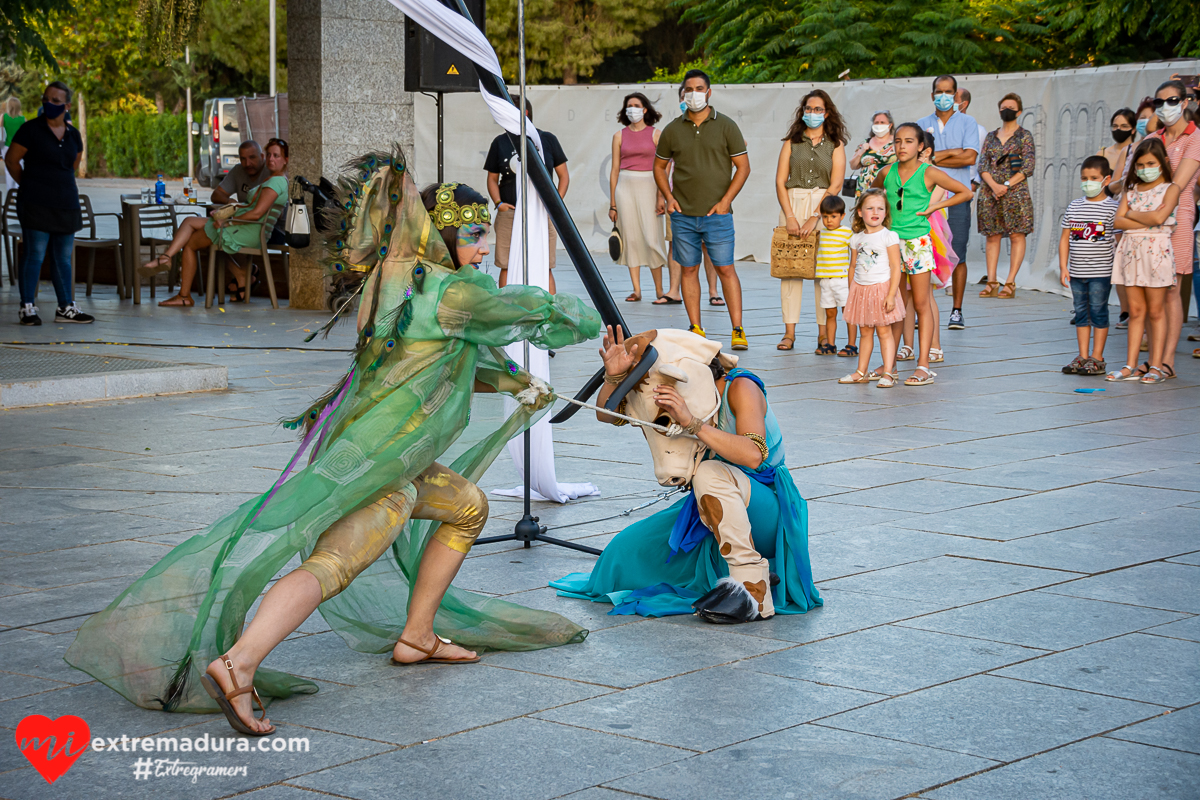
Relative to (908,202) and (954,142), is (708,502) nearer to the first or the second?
(908,202)

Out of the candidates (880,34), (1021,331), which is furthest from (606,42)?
(1021,331)

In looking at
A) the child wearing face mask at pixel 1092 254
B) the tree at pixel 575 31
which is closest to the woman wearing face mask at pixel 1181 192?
the child wearing face mask at pixel 1092 254

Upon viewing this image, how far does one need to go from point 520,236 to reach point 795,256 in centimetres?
557

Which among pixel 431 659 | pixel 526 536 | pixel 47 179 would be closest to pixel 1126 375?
pixel 526 536

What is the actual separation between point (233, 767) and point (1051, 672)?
229 centimetres

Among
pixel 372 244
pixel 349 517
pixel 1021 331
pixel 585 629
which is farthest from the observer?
pixel 1021 331

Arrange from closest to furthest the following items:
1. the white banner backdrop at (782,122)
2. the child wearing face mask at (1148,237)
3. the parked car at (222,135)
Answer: the child wearing face mask at (1148,237) < the white banner backdrop at (782,122) < the parked car at (222,135)

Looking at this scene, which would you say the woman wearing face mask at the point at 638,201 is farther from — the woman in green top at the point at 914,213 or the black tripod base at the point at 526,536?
the black tripod base at the point at 526,536

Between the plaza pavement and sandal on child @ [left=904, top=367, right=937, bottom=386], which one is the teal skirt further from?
sandal on child @ [left=904, top=367, right=937, bottom=386]

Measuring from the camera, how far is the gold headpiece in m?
4.14

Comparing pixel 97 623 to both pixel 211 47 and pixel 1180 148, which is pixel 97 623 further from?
pixel 211 47

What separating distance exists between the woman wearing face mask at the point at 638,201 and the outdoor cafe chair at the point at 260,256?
11.2 feet

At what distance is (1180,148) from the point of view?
32.2ft

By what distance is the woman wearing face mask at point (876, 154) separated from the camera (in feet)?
35.6
